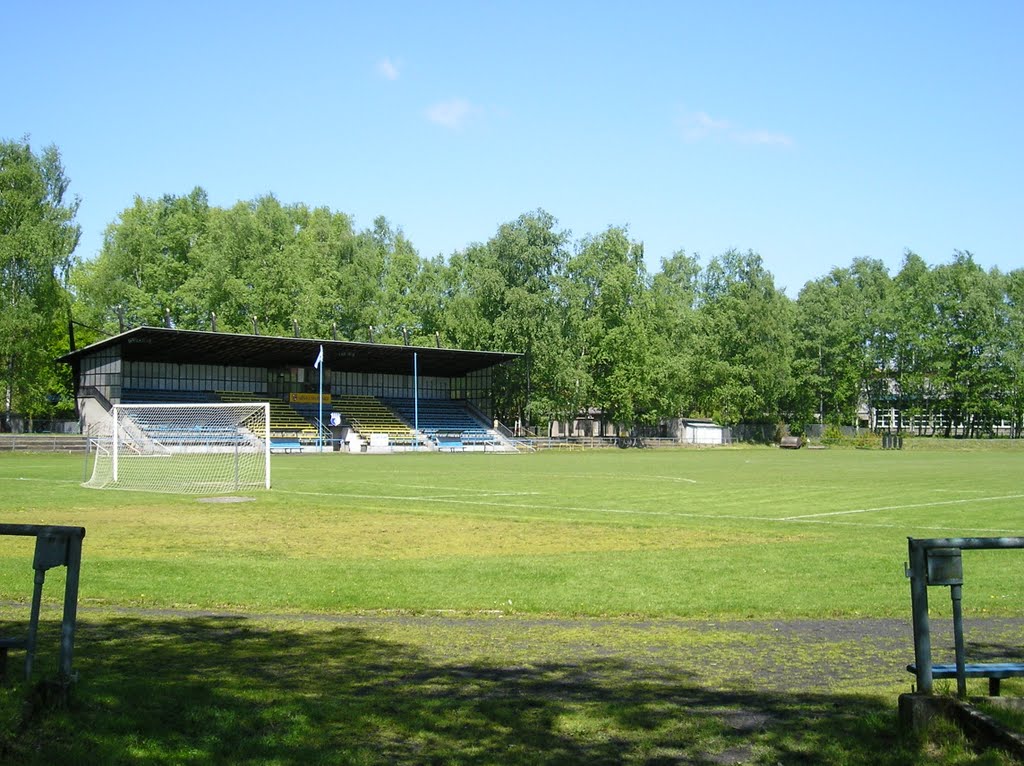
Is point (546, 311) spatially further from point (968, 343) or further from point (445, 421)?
point (968, 343)

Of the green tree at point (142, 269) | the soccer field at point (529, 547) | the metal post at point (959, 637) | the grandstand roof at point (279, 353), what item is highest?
the green tree at point (142, 269)

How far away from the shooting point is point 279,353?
257ft

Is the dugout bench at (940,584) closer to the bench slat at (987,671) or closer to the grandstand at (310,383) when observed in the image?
the bench slat at (987,671)

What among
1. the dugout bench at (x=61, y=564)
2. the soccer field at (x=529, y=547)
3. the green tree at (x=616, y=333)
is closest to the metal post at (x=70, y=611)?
the dugout bench at (x=61, y=564)

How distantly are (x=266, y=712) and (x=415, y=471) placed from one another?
123 feet

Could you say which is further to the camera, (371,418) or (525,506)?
(371,418)

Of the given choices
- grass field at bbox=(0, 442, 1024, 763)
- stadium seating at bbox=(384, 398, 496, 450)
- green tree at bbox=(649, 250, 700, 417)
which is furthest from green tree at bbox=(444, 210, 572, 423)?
grass field at bbox=(0, 442, 1024, 763)

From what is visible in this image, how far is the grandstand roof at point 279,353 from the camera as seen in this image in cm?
6912

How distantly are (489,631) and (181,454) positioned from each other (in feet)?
135

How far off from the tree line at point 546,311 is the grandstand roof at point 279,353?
15.4ft

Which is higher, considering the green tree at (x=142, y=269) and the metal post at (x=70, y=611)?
the green tree at (x=142, y=269)

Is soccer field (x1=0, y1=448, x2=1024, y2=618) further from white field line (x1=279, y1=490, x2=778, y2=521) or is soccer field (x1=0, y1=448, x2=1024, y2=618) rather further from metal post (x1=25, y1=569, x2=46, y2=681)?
metal post (x1=25, y1=569, x2=46, y2=681)

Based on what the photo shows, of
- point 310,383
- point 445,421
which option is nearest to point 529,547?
point 310,383

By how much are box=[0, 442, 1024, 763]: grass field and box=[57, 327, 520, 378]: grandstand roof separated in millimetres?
46818
